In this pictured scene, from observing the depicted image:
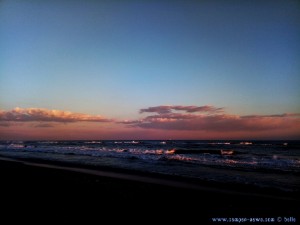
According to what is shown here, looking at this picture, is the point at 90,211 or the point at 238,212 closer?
the point at 90,211

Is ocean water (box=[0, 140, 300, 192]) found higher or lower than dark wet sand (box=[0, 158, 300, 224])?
lower

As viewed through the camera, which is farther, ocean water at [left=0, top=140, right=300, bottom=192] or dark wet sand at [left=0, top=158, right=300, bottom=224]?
ocean water at [left=0, top=140, right=300, bottom=192]

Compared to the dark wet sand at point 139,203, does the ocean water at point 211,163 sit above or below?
below

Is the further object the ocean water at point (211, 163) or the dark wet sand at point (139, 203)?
the ocean water at point (211, 163)

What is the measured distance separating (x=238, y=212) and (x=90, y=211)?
128 inches

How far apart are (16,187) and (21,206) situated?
2715 millimetres

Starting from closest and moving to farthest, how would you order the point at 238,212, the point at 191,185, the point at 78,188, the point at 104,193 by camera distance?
the point at 238,212
the point at 104,193
the point at 78,188
the point at 191,185

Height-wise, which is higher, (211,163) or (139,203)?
(139,203)

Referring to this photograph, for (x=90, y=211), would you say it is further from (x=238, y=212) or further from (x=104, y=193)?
(x=238, y=212)

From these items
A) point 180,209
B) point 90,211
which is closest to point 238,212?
point 180,209

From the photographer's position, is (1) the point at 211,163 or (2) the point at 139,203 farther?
(1) the point at 211,163

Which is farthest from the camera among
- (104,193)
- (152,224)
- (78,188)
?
(78,188)

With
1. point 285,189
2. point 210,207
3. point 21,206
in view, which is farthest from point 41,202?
point 285,189

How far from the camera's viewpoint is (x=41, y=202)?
20.5 ft
